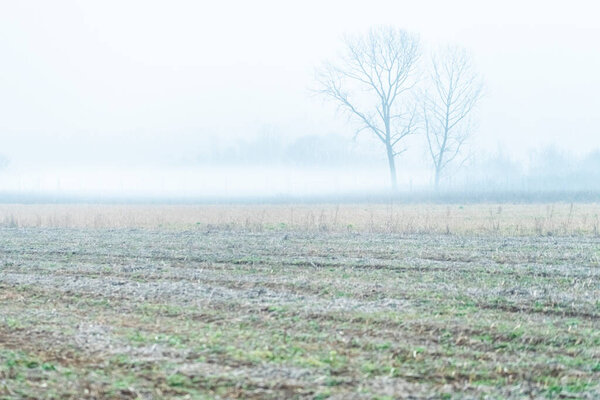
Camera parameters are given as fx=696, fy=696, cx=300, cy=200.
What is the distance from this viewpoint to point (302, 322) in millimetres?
8109

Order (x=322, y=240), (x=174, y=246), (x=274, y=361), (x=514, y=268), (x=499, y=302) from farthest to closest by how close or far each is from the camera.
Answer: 1. (x=322, y=240)
2. (x=174, y=246)
3. (x=514, y=268)
4. (x=499, y=302)
5. (x=274, y=361)

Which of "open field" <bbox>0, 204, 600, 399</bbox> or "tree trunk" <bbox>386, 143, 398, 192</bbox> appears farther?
"tree trunk" <bbox>386, 143, 398, 192</bbox>

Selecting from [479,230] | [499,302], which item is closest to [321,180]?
[479,230]

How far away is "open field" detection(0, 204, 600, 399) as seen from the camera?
5977 millimetres

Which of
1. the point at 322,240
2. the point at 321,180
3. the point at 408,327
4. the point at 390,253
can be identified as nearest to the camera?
→ the point at 408,327

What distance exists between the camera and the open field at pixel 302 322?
19.6 ft

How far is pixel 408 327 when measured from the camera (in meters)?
7.85

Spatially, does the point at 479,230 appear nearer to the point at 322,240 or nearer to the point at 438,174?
the point at 322,240

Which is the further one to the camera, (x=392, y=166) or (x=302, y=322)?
(x=392, y=166)

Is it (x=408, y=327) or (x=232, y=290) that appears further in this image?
(x=232, y=290)

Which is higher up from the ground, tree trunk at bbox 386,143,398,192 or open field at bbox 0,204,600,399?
tree trunk at bbox 386,143,398,192

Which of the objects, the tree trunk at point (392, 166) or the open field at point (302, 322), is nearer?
the open field at point (302, 322)

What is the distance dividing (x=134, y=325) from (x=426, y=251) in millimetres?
8330

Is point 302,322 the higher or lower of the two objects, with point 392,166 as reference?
lower
